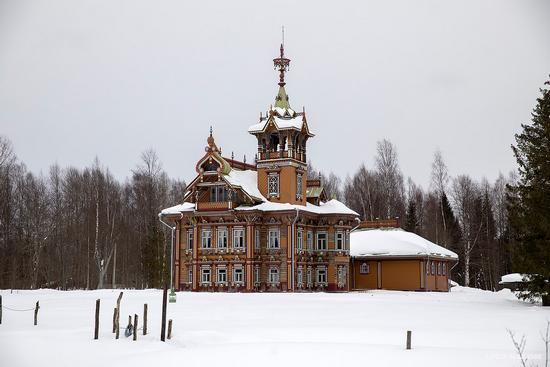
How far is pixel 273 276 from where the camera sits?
5472cm

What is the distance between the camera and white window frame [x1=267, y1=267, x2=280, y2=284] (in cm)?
5453

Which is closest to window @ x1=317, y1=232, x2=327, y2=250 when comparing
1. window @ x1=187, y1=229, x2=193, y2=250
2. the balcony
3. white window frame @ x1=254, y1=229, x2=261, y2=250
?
white window frame @ x1=254, y1=229, x2=261, y2=250

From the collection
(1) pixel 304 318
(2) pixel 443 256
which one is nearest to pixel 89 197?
(2) pixel 443 256

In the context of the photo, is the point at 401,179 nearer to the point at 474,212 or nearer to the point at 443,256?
the point at 474,212

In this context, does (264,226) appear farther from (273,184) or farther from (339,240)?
(339,240)

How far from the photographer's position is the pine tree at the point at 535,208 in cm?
3641

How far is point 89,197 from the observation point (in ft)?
248

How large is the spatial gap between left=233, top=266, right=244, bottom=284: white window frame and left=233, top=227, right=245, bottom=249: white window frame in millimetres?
1578

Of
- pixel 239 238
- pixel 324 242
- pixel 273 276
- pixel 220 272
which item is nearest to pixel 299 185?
pixel 324 242

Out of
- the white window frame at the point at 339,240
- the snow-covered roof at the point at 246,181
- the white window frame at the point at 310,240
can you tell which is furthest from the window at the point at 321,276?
the snow-covered roof at the point at 246,181

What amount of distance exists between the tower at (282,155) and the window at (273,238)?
2265 mm

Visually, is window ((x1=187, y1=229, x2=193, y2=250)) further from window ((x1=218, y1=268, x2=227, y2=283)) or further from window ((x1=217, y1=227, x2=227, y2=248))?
window ((x1=218, y1=268, x2=227, y2=283))

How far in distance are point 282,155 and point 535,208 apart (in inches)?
895

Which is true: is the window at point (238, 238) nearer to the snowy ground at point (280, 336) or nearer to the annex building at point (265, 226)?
the annex building at point (265, 226)
